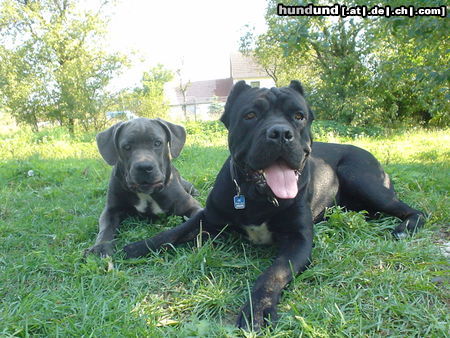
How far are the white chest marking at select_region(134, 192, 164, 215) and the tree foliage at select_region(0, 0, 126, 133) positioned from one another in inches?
409

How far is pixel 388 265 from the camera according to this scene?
7.55 feet

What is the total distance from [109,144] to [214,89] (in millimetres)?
47364

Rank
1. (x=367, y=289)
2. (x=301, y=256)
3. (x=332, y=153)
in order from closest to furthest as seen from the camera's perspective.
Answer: (x=367, y=289) < (x=301, y=256) < (x=332, y=153)

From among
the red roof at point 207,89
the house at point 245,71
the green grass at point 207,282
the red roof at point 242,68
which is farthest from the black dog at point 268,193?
the red roof at point 207,89

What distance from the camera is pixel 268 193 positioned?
2318mm

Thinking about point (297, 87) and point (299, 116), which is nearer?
point (299, 116)

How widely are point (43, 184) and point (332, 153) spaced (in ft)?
13.7

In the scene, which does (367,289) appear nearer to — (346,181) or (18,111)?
(346,181)

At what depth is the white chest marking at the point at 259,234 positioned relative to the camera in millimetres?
2534

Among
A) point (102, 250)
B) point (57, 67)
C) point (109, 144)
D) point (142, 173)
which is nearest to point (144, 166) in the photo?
point (142, 173)

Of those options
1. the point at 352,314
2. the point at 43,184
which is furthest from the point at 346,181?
the point at 43,184

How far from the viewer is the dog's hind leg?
3.14 metres

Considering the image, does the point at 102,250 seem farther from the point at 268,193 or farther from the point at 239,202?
the point at 268,193

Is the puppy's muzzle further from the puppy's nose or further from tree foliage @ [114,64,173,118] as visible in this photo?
tree foliage @ [114,64,173,118]
